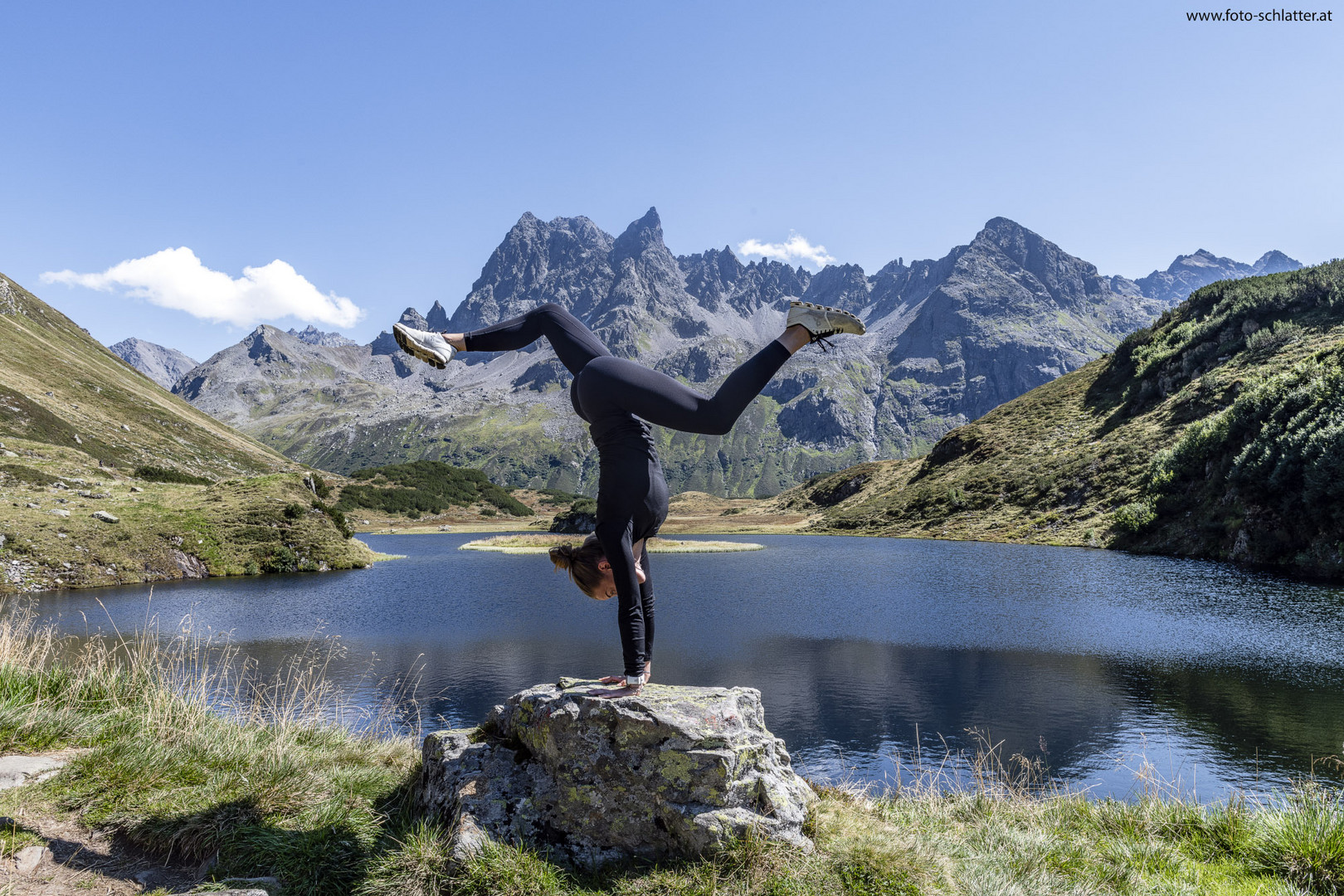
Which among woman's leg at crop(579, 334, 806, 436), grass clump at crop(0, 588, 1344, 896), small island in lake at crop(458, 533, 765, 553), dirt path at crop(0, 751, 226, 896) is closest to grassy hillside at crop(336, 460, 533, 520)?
small island in lake at crop(458, 533, 765, 553)

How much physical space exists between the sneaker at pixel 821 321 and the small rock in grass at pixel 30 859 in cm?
655

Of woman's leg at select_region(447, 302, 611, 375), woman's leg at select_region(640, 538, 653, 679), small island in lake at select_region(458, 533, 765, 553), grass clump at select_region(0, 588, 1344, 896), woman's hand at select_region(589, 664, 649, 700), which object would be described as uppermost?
woman's leg at select_region(447, 302, 611, 375)

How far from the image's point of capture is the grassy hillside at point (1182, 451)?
42.2 m

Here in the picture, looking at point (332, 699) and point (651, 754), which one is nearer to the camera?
Result: point (651, 754)

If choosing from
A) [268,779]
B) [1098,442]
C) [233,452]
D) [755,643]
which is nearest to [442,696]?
[755,643]

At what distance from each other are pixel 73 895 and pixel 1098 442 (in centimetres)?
8711

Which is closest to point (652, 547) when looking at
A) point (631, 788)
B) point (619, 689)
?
point (619, 689)

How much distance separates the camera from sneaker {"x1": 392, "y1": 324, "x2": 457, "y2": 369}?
5.27 m

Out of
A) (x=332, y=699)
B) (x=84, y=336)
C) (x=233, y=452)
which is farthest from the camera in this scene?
(x=84, y=336)

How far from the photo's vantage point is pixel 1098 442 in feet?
242

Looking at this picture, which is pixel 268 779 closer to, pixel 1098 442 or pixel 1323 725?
pixel 1323 725

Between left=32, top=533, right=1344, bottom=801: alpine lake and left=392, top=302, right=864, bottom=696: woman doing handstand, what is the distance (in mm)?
6031

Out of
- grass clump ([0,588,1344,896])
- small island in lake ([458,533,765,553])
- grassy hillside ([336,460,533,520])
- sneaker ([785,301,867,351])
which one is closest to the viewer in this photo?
grass clump ([0,588,1344,896])

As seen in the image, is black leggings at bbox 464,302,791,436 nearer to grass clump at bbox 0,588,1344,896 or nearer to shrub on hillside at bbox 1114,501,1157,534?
grass clump at bbox 0,588,1344,896
